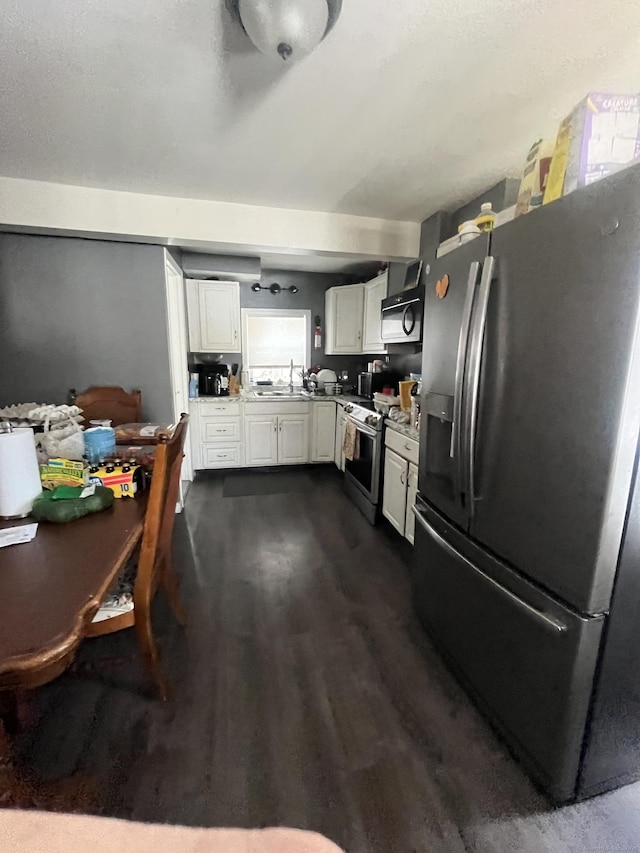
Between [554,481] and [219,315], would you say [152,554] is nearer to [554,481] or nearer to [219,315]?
[554,481]

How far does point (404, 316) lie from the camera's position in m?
2.81

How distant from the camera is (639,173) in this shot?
854 mm

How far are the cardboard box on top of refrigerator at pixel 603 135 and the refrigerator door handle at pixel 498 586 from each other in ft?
4.10

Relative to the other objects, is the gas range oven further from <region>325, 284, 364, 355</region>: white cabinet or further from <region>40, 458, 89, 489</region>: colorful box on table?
<region>40, 458, 89, 489</region>: colorful box on table

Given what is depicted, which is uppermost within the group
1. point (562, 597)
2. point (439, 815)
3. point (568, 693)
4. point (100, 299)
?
point (100, 299)

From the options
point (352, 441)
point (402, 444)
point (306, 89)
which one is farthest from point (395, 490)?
point (306, 89)

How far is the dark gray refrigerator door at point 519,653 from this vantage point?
3.50ft

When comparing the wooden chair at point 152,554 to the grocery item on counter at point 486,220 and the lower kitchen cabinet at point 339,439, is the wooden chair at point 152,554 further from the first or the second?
the lower kitchen cabinet at point 339,439

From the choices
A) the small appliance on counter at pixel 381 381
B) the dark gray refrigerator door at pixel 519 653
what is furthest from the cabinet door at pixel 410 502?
the small appliance on counter at pixel 381 381

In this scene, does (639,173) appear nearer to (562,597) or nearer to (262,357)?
(562,597)

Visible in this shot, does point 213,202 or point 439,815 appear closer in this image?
point 439,815

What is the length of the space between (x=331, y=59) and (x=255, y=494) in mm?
3071

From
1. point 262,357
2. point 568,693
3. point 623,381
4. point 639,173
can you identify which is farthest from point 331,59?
point 262,357

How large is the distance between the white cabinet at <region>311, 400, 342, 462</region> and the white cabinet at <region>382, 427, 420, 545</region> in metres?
1.41
